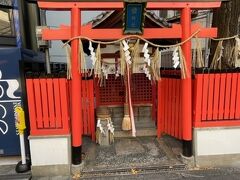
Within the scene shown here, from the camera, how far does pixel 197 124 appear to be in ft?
16.9

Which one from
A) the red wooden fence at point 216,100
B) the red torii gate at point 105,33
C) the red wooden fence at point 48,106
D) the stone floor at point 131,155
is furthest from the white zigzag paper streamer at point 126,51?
the stone floor at point 131,155

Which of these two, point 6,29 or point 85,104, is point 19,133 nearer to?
point 85,104

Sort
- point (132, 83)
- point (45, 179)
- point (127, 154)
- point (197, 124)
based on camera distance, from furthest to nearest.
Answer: point (132, 83), point (127, 154), point (197, 124), point (45, 179)

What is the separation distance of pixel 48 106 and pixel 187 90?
304 cm

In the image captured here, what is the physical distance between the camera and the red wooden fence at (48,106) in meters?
4.76

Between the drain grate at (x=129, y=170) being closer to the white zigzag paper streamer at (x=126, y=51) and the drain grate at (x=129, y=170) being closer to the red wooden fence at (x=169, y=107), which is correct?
the red wooden fence at (x=169, y=107)

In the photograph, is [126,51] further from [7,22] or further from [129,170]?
[7,22]

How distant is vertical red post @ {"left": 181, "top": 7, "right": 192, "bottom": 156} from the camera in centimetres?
494

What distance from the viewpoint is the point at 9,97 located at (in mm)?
5199

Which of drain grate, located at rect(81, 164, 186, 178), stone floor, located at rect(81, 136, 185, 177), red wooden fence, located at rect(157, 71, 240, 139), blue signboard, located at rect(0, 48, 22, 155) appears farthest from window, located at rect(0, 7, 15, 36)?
red wooden fence, located at rect(157, 71, 240, 139)

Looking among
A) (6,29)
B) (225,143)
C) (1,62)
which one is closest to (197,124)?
(225,143)

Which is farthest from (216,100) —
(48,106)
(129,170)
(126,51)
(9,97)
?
(9,97)

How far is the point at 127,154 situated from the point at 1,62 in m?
3.69

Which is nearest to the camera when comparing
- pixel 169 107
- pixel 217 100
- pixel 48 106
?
pixel 48 106
